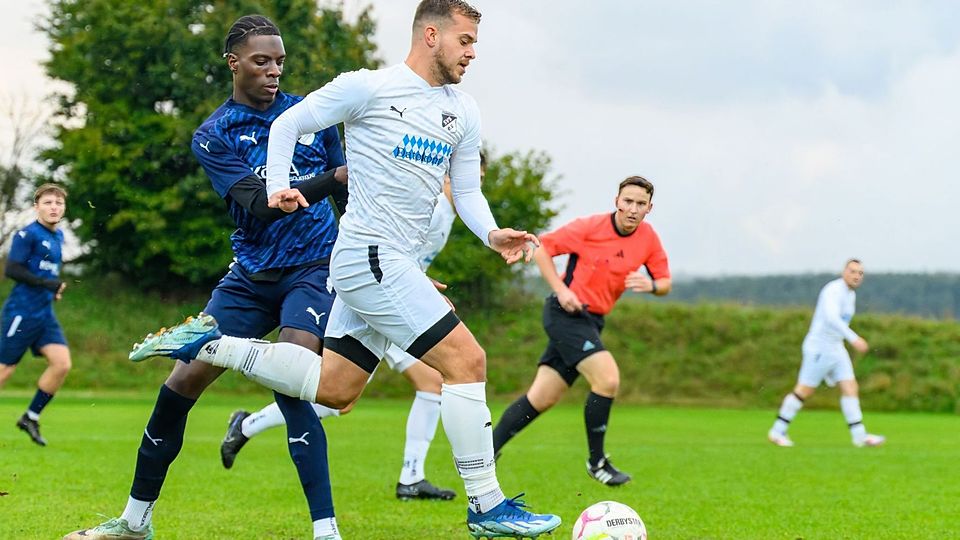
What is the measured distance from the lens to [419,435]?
8.41 metres

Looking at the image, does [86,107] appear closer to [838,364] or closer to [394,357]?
[838,364]

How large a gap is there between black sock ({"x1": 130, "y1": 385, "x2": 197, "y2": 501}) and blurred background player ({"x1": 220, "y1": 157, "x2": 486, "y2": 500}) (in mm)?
1777

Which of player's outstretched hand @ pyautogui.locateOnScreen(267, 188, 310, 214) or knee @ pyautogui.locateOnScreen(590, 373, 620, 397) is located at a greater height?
player's outstretched hand @ pyautogui.locateOnScreen(267, 188, 310, 214)

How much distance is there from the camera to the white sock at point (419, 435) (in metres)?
8.27

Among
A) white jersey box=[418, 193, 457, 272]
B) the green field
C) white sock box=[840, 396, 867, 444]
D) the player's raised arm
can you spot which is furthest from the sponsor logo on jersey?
white sock box=[840, 396, 867, 444]

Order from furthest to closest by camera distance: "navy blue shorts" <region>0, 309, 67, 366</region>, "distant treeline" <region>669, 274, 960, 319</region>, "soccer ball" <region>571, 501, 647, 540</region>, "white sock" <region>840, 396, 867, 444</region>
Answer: "distant treeline" <region>669, 274, 960, 319</region>
"white sock" <region>840, 396, 867, 444</region>
"navy blue shorts" <region>0, 309, 67, 366</region>
"soccer ball" <region>571, 501, 647, 540</region>

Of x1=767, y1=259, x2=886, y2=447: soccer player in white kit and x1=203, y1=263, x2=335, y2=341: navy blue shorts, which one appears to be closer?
x1=203, y1=263, x2=335, y2=341: navy blue shorts

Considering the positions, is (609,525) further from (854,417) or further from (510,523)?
(854,417)

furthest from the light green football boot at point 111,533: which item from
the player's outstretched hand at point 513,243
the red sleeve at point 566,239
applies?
the red sleeve at point 566,239

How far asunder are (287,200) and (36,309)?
8513 millimetres

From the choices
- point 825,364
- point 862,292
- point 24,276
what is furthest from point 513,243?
point 862,292

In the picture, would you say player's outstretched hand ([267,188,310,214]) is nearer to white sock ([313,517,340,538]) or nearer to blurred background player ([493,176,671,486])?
white sock ([313,517,340,538])

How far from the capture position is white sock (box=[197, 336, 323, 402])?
17.8 ft

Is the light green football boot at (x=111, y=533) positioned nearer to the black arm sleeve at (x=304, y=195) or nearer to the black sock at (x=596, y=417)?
the black arm sleeve at (x=304, y=195)
